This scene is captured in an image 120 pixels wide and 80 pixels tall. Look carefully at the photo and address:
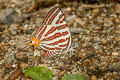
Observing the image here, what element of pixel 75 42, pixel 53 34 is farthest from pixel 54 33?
pixel 75 42

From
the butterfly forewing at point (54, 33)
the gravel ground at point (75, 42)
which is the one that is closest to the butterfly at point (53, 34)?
the butterfly forewing at point (54, 33)

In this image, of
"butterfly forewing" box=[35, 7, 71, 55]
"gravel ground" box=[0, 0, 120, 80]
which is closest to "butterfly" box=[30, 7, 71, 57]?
"butterfly forewing" box=[35, 7, 71, 55]

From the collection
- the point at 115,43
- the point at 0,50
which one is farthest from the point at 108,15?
the point at 0,50

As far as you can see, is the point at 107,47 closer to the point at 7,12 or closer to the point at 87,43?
the point at 87,43

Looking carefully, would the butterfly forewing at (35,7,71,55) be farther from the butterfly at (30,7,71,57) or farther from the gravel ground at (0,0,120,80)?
the gravel ground at (0,0,120,80)

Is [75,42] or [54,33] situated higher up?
[54,33]

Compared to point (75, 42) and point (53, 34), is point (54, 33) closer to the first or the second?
point (53, 34)
